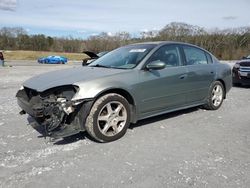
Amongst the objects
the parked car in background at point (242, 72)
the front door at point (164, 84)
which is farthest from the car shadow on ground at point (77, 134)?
the parked car in background at point (242, 72)

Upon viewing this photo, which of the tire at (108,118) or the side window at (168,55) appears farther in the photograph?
the side window at (168,55)

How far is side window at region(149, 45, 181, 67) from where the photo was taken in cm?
497

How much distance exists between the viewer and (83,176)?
3.13 meters

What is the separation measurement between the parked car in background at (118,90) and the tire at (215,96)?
107 mm

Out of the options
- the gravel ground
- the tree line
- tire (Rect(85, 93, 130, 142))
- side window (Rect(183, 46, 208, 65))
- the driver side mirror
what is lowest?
the gravel ground

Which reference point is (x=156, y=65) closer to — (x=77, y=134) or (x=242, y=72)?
(x=77, y=134)

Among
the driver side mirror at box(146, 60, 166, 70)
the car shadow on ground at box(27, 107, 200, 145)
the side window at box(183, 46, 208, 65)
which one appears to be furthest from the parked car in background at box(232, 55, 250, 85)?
the driver side mirror at box(146, 60, 166, 70)

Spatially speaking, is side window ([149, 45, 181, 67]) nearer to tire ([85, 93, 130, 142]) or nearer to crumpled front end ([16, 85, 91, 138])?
tire ([85, 93, 130, 142])

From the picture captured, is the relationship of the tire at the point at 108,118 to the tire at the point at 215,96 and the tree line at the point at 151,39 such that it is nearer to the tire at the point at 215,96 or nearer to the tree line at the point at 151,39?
the tire at the point at 215,96

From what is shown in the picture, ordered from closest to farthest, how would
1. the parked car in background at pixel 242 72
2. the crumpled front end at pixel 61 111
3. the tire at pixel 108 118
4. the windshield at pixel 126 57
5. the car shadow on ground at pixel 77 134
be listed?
1. the crumpled front end at pixel 61 111
2. the tire at pixel 108 118
3. the car shadow on ground at pixel 77 134
4. the windshield at pixel 126 57
5. the parked car in background at pixel 242 72

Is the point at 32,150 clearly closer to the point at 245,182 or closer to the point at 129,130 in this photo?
the point at 129,130

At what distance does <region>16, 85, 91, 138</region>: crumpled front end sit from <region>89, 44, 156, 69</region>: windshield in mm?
1250

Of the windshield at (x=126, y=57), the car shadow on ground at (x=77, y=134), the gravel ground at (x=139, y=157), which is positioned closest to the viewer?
the gravel ground at (x=139, y=157)

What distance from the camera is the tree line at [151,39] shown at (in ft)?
165
